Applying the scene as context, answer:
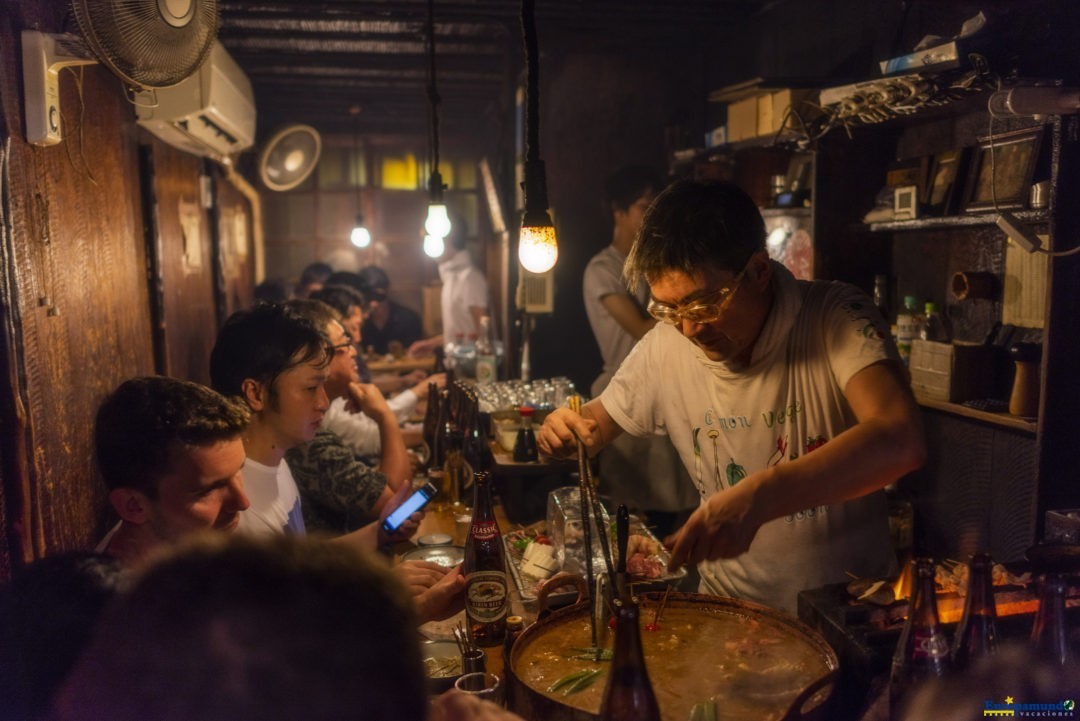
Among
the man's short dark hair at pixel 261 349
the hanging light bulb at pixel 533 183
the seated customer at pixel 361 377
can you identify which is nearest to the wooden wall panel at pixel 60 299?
the man's short dark hair at pixel 261 349

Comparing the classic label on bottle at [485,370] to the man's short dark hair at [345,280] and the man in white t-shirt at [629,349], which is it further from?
the man's short dark hair at [345,280]

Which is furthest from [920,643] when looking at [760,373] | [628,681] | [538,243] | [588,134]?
[588,134]

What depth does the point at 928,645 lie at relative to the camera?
4.43 feet

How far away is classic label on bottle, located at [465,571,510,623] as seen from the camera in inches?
77.2

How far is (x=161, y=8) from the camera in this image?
2.60m

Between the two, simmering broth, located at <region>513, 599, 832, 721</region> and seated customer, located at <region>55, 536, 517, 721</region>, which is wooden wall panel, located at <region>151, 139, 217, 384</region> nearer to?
simmering broth, located at <region>513, 599, 832, 721</region>

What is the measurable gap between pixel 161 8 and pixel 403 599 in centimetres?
248

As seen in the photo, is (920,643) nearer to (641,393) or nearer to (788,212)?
(641,393)

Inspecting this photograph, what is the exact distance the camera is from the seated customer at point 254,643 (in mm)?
747

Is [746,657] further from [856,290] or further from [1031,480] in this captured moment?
[1031,480]

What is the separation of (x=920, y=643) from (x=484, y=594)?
1.00 meters

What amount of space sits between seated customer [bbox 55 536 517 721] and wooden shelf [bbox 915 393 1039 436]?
271cm

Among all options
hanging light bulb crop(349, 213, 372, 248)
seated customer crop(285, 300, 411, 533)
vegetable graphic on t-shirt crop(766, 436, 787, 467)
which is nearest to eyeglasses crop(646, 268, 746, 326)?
vegetable graphic on t-shirt crop(766, 436, 787, 467)

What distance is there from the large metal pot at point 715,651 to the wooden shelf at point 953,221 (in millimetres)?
1933
